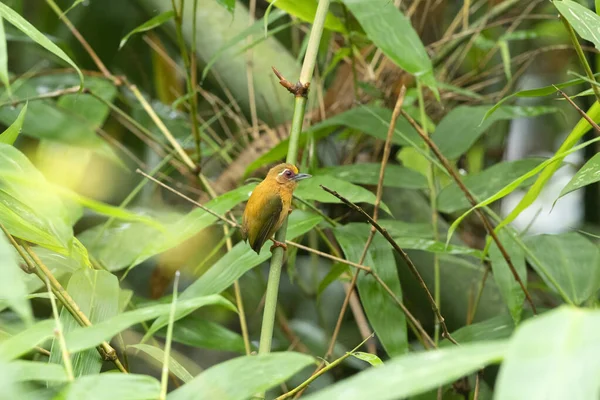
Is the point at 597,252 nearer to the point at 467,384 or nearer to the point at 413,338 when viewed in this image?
the point at 467,384

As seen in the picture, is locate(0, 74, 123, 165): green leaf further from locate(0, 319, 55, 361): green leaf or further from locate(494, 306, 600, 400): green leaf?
locate(494, 306, 600, 400): green leaf

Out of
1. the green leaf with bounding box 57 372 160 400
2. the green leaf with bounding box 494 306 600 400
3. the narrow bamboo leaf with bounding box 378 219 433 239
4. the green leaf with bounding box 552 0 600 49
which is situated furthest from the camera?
the narrow bamboo leaf with bounding box 378 219 433 239

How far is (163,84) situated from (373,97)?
0.85 meters

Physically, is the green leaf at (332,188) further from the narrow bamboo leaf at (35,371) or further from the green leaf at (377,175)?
the narrow bamboo leaf at (35,371)

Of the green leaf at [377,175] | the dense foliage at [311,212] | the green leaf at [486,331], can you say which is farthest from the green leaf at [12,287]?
the green leaf at [377,175]

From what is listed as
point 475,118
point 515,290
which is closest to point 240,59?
point 475,118

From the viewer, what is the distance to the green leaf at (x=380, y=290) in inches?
45.6

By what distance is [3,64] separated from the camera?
593 mm

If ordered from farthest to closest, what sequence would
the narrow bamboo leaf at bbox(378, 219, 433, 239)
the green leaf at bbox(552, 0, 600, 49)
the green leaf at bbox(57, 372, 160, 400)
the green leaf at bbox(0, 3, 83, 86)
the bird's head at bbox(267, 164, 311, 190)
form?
the narrow bamboo leaf at bbox(378, 219, 433, 239) < the bird's head at bbox(267, 164, 311, 190) < the green leaf at bbox(552, 0, 600, 49) < the green leaf at bbox(0, 3, 83, 86) < the green leaf at bbox(57, 372, 160, 400)

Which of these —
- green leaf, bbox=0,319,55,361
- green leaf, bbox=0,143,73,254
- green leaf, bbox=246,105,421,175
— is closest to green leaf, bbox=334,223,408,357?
green leaf, bbox=246,105,421,175

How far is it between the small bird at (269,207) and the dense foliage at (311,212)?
0.03 metres

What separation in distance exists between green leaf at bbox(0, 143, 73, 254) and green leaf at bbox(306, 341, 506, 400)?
0.97 ft

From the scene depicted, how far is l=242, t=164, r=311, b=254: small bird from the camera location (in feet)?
3.76

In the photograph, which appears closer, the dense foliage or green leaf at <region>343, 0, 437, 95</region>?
the dense foliage
